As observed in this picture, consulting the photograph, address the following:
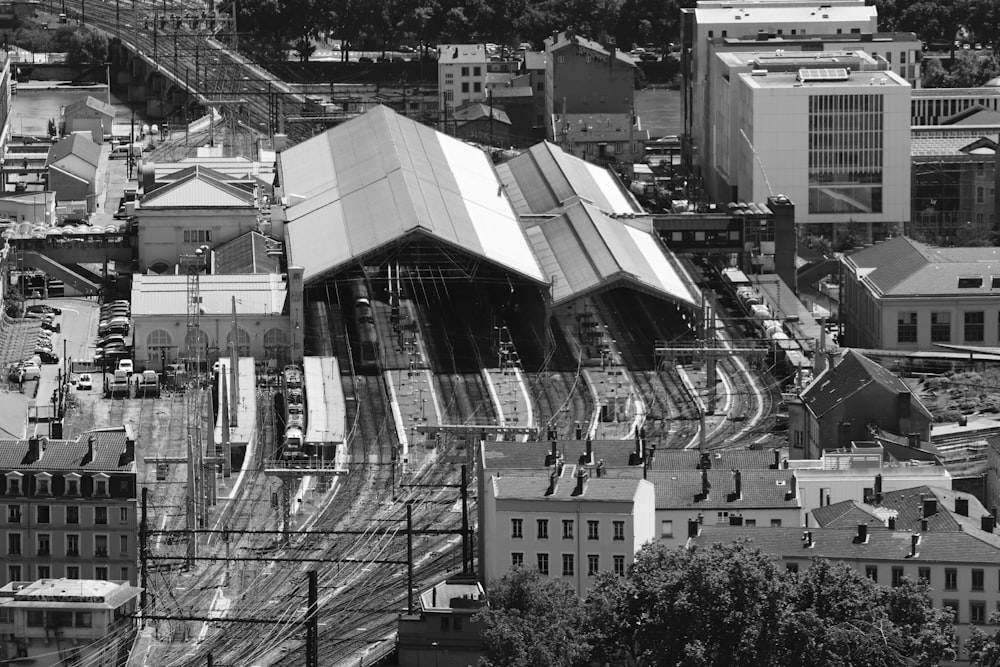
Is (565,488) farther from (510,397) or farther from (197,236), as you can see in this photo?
(197,236)

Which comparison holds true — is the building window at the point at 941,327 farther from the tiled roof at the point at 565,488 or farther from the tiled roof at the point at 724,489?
the tiled roof at the point at 565,488

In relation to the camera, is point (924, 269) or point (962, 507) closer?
point (962, 507)

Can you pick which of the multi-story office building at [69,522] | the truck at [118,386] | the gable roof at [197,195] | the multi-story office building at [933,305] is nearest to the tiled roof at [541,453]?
the multi-story office building at [69,522]

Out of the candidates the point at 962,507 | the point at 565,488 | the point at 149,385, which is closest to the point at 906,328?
the point at 149,385

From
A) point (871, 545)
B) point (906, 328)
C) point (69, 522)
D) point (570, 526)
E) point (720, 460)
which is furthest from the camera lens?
point (906, 328)

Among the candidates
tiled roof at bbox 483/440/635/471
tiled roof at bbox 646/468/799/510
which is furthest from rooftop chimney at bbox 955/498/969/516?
tiled roof at bbox 483/440/635/471

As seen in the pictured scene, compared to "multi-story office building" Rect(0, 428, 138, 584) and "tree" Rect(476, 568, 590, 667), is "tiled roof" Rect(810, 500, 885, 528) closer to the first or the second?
"tree" Rect(476, 568, 590, 667)
